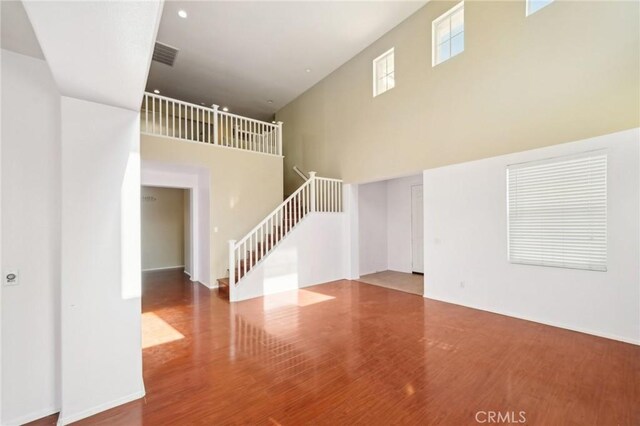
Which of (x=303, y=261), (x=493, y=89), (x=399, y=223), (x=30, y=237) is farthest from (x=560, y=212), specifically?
(x=30, y=237)

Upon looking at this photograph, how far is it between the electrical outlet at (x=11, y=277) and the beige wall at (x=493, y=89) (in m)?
5.47

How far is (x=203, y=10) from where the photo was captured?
5000mm

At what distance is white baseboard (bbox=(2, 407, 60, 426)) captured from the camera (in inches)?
76.4

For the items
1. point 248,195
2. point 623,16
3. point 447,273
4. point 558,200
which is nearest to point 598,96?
point 623,16

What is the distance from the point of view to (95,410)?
2.05 m

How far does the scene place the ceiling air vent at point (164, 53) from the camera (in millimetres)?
5995

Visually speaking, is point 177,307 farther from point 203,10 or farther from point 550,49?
point 550,49

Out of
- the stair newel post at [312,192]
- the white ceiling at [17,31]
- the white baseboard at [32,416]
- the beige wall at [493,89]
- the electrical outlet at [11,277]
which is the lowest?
the white baseboard at [32,416]

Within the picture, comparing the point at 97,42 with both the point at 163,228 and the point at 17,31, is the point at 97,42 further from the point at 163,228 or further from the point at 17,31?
the point at 163,228

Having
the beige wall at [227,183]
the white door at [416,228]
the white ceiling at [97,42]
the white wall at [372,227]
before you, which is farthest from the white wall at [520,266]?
the white ceiling at [97,42]

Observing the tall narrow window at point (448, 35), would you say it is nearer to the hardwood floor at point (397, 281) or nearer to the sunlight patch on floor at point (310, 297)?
the hardwood floor at point (397, 281)

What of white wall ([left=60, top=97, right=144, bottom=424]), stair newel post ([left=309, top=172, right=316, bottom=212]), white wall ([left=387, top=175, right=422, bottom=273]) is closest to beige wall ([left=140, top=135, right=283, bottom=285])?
stair newel post ([left=309, top=172, right=316, bottom=212])

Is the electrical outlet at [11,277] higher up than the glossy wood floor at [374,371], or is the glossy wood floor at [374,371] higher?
the electrical outlet at [11,277]

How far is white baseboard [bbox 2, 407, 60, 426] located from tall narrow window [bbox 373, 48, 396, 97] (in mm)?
6797
